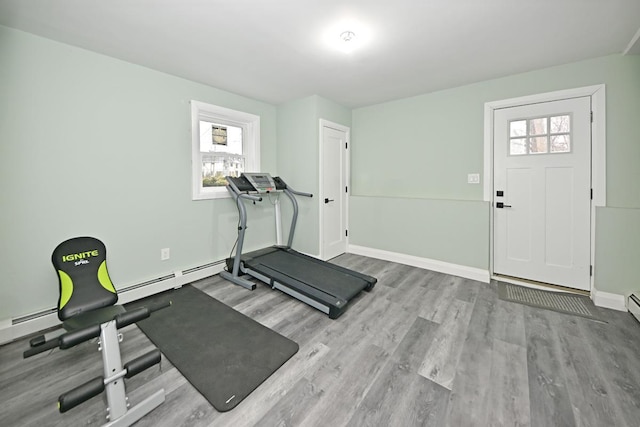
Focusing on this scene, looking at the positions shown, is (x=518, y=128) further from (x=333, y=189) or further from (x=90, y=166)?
(x=90, y=166)

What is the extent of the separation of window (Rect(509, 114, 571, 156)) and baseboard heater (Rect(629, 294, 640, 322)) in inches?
60.2

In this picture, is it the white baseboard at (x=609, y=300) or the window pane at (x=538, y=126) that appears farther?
the window pane at (x=538, y=126)

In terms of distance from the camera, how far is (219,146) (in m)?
3.59

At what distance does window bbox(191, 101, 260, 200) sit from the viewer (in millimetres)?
3250

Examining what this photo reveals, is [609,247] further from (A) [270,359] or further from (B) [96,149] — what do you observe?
(B) [96,149]

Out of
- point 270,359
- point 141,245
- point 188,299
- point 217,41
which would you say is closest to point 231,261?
point 188,299

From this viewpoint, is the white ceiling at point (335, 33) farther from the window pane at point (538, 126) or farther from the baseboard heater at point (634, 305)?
the baseboard heater at point (634, 305)

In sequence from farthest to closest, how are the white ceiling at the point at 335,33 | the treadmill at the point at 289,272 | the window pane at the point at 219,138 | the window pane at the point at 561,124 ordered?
1. the window pane at the point at 219,138
2. the window pane at the point at 561,124
3. the treadmill at the point at 289,272
4. the white ceiling at the point at 335,33

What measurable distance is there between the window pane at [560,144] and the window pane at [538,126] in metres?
0.13

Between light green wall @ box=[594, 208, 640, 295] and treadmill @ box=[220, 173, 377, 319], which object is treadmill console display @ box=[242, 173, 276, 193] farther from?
light green wall @ box=[594, 208, 640, 295]

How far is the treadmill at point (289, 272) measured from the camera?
101 inches

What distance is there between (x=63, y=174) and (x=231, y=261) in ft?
6.16

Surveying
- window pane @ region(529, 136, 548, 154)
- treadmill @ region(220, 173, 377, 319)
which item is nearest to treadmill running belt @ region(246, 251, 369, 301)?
treadmill @ region(220, 173, 377, 319)

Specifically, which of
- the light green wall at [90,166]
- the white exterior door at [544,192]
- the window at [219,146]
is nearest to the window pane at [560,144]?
the white exterior door at [544,192]
